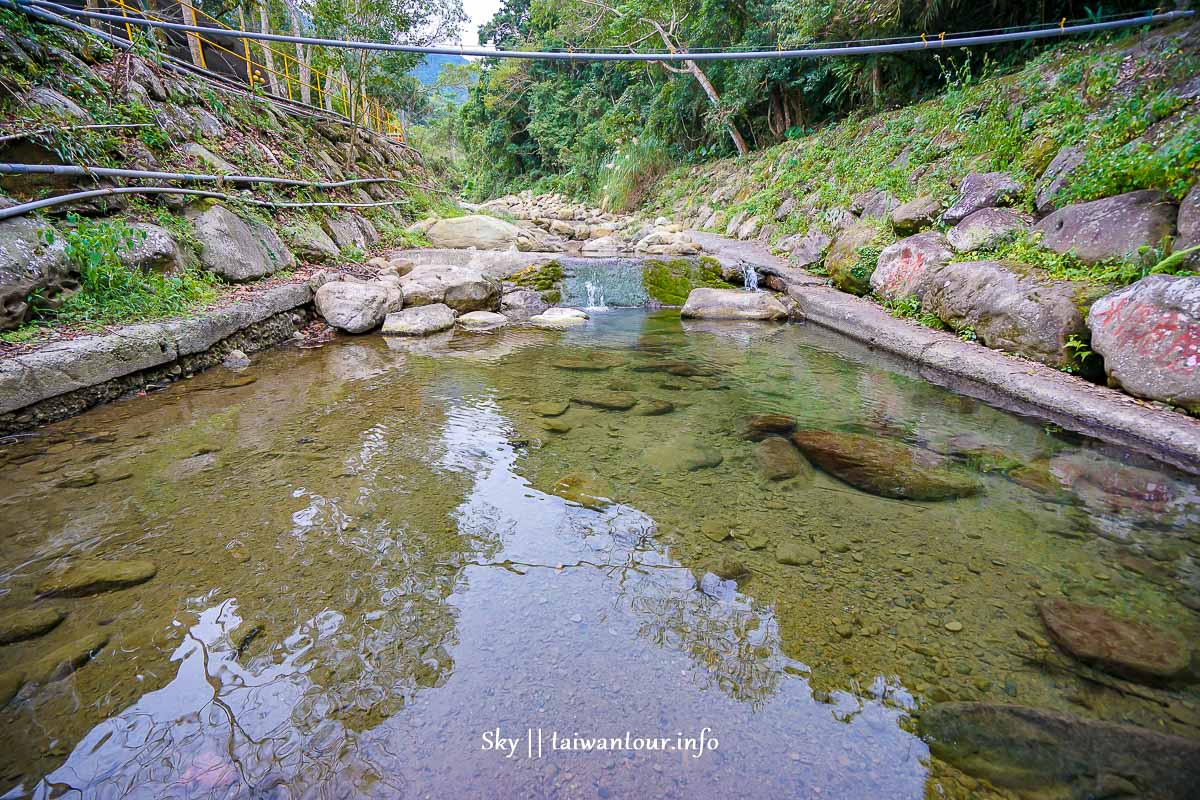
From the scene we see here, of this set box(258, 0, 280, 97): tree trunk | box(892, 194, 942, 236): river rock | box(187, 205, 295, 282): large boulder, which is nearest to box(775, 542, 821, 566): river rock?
box(187, 205, 295, 282): large boulder

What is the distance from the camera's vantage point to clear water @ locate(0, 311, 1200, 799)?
1.39 metres

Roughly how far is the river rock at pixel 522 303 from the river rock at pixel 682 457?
15.5ft

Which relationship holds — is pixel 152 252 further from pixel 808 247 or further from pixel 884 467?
pixel 808 247

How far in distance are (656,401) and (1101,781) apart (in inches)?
121

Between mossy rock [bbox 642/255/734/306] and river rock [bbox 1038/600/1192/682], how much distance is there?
7041 millimetres

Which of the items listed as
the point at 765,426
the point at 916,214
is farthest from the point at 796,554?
the point at 916,214

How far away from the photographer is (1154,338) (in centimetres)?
331

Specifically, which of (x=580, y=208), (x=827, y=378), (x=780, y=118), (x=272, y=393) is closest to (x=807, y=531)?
(x=827, y=378)

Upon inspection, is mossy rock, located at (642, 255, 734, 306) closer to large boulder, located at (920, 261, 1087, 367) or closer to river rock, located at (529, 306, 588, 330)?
river rock, located at (529, 306, 588, 330)

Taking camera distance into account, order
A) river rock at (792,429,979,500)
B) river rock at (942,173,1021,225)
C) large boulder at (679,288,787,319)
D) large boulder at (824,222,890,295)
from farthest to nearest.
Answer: large boulder at (679,288,787,319), large boulder at (824,222,890,295), river rock at (942,173,1021,225), river rock at (792,429,979,500)

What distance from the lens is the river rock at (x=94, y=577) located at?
192 cm

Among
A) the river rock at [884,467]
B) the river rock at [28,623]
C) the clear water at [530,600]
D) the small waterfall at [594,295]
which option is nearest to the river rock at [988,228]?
the clear water at [530,600]

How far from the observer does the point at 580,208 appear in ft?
67.5

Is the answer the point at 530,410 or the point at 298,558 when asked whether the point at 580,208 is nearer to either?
the point at 530,410
